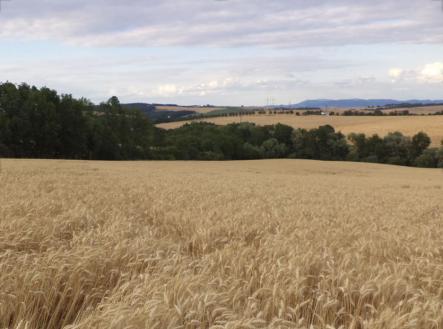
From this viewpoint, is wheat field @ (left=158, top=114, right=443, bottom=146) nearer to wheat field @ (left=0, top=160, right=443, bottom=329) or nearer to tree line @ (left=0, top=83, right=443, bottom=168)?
tree line @ (left=0, top=83, right=443, bottom=168)

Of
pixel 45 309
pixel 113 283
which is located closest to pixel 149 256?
pixel 113 283

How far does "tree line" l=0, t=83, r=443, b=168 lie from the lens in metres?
64.8

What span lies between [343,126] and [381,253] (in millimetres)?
114036

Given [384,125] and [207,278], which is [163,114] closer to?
[384,125]

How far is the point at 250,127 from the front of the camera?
104m

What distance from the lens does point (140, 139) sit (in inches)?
3103

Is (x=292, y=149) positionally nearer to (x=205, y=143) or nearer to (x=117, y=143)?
(x=205, y=143)

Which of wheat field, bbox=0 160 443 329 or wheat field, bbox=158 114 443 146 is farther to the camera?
wheat field, bbox=158 114 443 146

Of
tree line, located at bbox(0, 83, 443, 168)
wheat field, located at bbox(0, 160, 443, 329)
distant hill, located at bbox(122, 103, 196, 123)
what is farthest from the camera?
distant hill, located at bbox(122, 103, 196, 123)

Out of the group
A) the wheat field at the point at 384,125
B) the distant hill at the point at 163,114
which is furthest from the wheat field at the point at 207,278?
the distant hill at the point at 163,114

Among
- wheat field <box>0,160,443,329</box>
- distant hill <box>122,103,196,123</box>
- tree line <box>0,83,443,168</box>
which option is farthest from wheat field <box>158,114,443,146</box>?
wheat field <box>0,160,443,329</box>

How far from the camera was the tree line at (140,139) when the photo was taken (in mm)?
64750

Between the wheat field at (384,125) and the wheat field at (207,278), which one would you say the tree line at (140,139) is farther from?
the wheat field at (207,278)

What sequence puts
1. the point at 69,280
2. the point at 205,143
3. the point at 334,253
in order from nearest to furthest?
1. the point at 69,280
2. the point at 334,253
3. the point at 205,143
